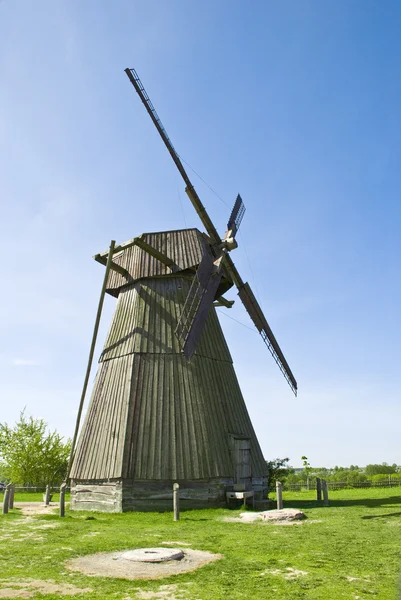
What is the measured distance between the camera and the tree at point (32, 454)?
32406 millimetres

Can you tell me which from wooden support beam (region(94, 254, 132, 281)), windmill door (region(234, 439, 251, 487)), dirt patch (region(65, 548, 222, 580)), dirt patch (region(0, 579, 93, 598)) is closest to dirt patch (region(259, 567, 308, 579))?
dirt patch (region(65, 548, 222, 580))

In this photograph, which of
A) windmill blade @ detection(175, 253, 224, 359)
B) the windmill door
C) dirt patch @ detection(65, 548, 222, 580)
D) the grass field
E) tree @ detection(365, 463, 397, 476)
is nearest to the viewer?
the grass field

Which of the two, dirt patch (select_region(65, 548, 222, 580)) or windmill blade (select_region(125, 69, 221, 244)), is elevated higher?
windmill blade (select_region(125, 69, 221, 244))

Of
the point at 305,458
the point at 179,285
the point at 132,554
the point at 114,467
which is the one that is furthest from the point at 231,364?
the point at 305,458

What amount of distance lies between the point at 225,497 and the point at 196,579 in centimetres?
1022

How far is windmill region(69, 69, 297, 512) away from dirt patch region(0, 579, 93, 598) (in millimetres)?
9126

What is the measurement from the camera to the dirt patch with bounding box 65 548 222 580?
6.89 meters

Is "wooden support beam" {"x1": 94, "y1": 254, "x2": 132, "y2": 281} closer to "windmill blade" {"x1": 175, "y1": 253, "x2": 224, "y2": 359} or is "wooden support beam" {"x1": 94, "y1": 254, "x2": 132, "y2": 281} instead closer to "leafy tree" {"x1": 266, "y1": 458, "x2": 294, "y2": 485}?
"windmill blade" {"x1": 175, "y1": 253, "x2": 224, "y2": 359}

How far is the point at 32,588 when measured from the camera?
6094 millimetres

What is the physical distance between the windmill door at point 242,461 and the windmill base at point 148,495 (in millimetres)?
743

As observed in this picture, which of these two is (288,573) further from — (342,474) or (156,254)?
(342,474)

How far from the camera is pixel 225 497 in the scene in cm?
1627

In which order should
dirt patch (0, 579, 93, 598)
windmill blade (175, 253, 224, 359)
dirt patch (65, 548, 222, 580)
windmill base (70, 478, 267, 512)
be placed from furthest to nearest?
windmill blade (175, 253, 224, 359) < windmill base (70, 478, 267, 512) < dirt patch (65, 548, 222, 580) < dirt patch (0, 579, 93, 598)

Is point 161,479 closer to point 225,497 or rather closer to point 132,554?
point 225,497
